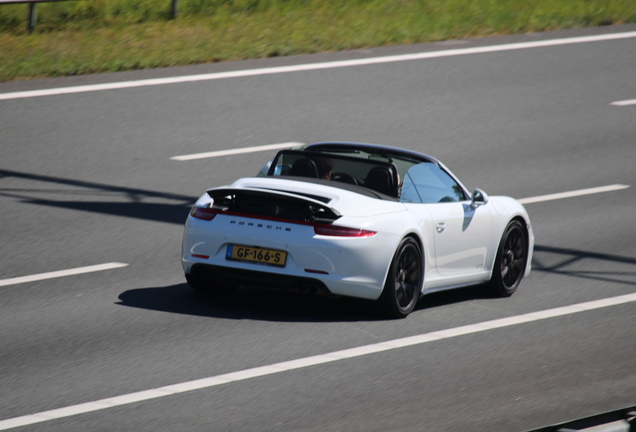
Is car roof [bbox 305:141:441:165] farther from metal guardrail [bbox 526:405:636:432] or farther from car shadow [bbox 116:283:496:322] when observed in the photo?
metal guardrail [bbox 526:405:636:432]

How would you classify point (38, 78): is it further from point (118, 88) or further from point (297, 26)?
point (297, 26)

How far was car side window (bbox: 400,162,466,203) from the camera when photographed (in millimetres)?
8406

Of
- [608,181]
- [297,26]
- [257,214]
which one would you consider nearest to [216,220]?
[257,214]

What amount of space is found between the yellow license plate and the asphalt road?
0.49m

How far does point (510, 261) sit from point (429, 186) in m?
1.47

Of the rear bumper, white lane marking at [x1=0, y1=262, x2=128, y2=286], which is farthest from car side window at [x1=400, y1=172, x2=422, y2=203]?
white lane marking at [x1=0, y1=262, x2=128, y2=286]

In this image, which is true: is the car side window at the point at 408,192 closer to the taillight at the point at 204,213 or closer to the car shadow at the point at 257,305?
the car shadow at the point at 257,305

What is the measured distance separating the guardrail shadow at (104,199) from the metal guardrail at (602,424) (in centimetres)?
694

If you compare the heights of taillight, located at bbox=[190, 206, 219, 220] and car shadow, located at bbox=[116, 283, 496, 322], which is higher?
taillight, located at bbox=[190, 206, 219, 220]

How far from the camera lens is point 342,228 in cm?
772

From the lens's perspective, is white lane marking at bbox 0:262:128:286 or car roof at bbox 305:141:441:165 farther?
white lane marking at bbox 0:262:128:286

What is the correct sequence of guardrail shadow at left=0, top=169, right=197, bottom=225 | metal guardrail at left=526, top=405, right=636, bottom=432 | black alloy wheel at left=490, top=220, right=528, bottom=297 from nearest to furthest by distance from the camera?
metal guardrail at left=526, top=405, right=636, bottom=432 → black alloy wheel at left=490, top=220, right=528, bottom=297 → guardrail shadow at left=0, top=169, right=197, bottom=225

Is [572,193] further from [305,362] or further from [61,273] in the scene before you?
[305,362]

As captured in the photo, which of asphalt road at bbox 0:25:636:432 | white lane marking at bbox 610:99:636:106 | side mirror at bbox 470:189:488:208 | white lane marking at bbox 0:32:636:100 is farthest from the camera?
white lane marking at bbox 610:99:636:106
